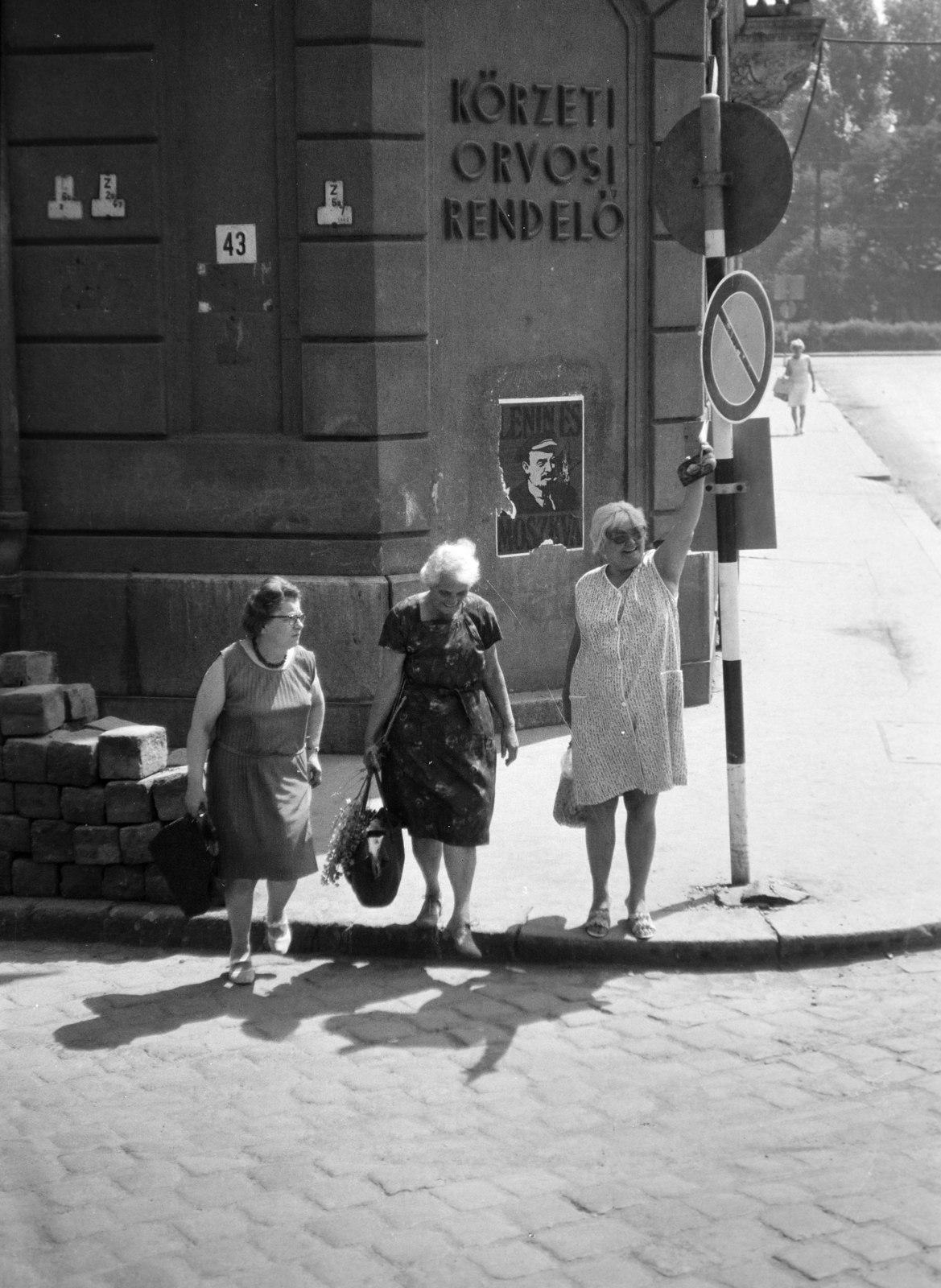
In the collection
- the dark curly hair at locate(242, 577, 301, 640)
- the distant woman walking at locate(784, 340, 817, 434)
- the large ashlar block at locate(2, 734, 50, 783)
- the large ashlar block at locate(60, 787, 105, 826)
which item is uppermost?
the distant woman walking at locate(784, 340, 817, 434)

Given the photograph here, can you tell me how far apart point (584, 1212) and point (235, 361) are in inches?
250

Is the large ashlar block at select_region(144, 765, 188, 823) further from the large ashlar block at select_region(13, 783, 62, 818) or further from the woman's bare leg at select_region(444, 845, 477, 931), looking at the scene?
the woman's bare leg at select_region(444, 845, 477, 931)

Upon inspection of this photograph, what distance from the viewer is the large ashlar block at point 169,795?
24.8 ft

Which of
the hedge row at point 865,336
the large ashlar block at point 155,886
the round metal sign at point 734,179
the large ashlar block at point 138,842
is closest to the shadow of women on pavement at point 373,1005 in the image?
the large ashlar block at point 155,886

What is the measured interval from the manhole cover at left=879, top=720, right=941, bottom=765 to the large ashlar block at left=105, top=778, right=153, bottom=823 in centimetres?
415

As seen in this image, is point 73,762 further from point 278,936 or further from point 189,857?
point 278,936

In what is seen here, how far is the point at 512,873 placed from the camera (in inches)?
310

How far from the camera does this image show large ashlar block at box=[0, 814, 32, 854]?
7770 mm

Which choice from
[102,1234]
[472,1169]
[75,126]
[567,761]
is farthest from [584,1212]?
[75,126]

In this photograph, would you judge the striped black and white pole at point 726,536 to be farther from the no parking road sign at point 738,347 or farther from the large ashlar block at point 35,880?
the large ashlar block at point 35,880

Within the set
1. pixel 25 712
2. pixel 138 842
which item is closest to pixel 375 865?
pixel 138 842

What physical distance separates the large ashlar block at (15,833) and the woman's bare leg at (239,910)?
124 centimetres

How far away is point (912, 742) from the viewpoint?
10133mm

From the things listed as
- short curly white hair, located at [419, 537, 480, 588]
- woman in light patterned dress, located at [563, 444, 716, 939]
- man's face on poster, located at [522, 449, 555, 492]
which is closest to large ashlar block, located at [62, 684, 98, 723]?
short curly white hair, located at [419, 537, 480, 588]
